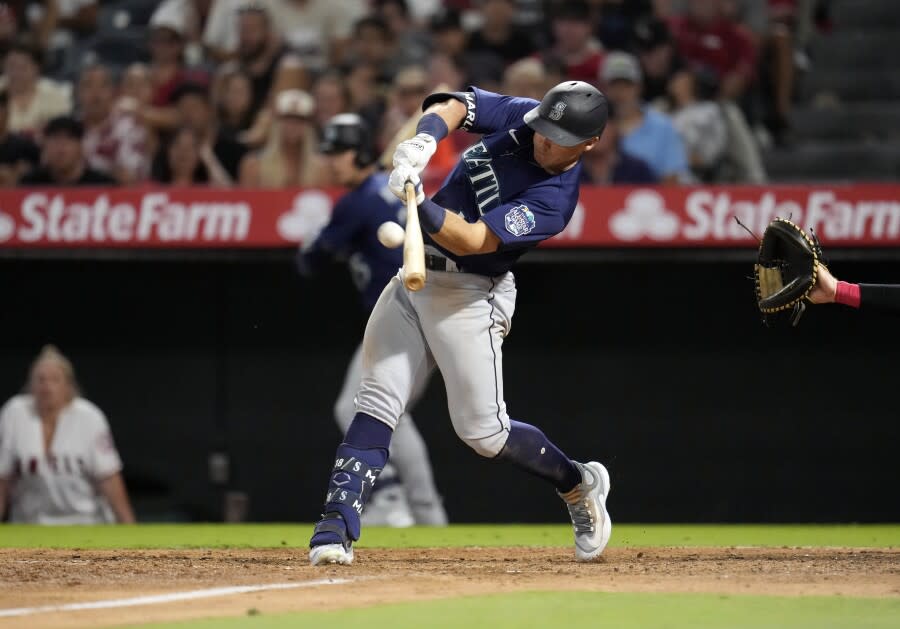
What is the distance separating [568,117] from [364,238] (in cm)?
245

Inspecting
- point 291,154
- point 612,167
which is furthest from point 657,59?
point 291,154

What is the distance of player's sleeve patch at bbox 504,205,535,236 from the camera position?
4395 mm

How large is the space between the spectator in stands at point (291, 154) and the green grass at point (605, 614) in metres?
4.63

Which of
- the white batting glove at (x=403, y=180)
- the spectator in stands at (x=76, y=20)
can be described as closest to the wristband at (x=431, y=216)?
the white batting glove at (x=403, y=180)

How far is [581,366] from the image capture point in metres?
7.88

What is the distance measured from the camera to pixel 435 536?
6.27m

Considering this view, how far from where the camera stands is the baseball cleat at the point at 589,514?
490 cm

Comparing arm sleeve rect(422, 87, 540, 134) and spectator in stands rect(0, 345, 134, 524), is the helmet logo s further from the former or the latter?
spectator in stands rect(0, 345, 134, 524)

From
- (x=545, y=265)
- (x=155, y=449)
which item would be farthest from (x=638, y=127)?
(x=155, y=449)

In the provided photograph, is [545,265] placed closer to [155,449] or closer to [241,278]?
[241,278]

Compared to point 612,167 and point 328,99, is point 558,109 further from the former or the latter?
point 328,99

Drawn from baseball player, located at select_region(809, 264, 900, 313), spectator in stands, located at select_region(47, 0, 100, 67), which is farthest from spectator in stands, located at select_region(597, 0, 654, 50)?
baseball player, located at select_region(809, 264, 900, 313)

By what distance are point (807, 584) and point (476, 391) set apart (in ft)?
3.78

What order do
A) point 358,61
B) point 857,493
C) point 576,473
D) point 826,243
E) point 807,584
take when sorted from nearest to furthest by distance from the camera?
point 807,584 → point 576,473 → point 826,243 → point 857,493 → point 358,61
